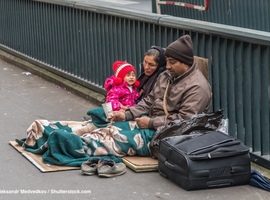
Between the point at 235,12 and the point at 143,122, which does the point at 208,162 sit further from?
the point at 235,12

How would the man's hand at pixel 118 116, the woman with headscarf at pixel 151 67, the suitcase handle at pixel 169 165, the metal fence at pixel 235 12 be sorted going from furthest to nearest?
the metal fence at pixel 235 12
the woman with headscarf at pixel 151 67
the man's hand at pixel 118 116
the suitcase handle at pixel 169 165

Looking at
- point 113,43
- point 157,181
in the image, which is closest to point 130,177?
point 157,181

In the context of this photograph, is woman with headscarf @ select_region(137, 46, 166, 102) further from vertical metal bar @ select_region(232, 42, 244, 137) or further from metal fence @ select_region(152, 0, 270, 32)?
metal fence @ select_region(152, 0, 270, 32)

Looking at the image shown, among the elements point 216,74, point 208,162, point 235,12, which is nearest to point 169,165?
point 208,162

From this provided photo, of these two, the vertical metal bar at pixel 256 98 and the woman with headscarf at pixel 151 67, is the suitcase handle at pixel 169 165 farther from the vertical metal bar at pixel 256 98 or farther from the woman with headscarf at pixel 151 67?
the woman with headscarf at pixel 151 67

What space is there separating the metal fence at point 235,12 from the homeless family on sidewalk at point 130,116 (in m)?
1.90

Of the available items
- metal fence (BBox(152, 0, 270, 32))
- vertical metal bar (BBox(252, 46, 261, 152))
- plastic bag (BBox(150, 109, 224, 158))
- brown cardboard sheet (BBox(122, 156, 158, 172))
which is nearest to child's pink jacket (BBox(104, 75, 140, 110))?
brown cardboard sheet (BBox(122, 156, 158, 172))

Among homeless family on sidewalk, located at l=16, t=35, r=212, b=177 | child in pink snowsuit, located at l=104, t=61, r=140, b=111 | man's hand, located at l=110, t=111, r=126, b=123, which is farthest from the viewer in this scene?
child in pink snowsuit, located at l=104, t=61, r=140, b=111

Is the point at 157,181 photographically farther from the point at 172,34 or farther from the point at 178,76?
the point at 172,34

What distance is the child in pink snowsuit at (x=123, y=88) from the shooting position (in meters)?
7.62

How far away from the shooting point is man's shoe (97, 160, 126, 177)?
22.0 ft

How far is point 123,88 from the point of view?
7.66 meters

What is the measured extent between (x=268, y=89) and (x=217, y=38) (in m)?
0.84

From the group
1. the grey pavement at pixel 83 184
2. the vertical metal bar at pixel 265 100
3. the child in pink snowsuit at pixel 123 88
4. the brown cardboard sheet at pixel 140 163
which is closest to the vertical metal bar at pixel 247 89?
the vertical metal bar at pixel 265 100
